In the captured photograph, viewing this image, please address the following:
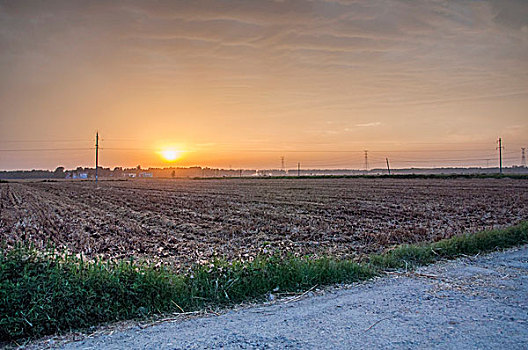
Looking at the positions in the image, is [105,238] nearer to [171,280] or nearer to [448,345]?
[171,280]

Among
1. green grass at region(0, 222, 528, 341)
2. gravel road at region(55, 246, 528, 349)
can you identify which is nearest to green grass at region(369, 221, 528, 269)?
green grass at region(0, 222, 528, 341)

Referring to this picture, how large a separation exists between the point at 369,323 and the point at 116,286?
11.1ft

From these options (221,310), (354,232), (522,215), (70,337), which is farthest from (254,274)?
(522,215)

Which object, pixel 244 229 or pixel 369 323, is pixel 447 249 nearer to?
pixel 369 323

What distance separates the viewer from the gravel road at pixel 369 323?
4188 millimetres

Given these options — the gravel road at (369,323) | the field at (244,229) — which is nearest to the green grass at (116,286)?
the gravel road at (369,323)

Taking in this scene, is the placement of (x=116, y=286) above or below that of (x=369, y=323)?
above

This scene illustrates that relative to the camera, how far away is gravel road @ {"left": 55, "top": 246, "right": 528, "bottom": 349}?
4.19m

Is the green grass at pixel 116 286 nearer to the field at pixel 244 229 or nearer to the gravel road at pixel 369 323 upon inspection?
the gravel road at pixel 369 323

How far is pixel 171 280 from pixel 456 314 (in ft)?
13.0

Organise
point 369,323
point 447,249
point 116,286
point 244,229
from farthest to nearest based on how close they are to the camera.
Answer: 1. point 244,229
2. point 447,249
3. point 116,286
4. point 369,323

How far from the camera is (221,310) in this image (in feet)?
17.6

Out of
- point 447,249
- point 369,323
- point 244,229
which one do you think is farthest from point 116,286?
point 244,229

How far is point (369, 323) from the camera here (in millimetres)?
4715
